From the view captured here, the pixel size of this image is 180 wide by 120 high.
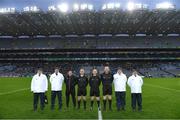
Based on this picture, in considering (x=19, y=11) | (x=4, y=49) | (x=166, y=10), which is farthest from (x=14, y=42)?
(x=166, y=10)

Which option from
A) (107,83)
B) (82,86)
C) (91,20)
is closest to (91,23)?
(91,20)

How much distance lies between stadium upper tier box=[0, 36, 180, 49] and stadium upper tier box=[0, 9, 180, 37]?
2.28 meters

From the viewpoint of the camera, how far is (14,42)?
83375 millimetres

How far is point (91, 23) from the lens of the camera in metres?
66.6

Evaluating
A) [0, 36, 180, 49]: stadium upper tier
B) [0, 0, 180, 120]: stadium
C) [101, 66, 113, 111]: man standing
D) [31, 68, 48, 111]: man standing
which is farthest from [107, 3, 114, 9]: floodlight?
[31, 68, 48, 111]: man standing

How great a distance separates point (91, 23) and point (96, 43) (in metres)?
15.0

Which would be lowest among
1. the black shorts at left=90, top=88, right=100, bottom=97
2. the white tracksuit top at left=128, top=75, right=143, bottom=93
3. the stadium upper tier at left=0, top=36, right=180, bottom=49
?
the black shorts at left=90, top=88, right=100, bottom=97

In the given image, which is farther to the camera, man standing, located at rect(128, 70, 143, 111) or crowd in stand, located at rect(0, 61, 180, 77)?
crowd in stand, located at rect(0, 61, 180, 77)

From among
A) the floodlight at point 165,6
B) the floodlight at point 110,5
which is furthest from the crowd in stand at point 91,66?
the floodlight at point 110,5

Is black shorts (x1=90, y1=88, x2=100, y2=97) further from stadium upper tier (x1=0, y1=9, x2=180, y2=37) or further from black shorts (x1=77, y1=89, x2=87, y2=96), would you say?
stadium upper tier (x1=0, y1=9, x2=180, y2=37)

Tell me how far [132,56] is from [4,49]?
103 ft

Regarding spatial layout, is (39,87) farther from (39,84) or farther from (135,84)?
(135,84)

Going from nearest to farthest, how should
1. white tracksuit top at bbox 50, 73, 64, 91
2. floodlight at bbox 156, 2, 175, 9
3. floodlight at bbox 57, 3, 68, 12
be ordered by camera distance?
white tracksuit top at bbox 50, 73, 64, 91, floodlight at bbox 156, 2, 175, 9, floodlight at bbox 57, 3, 68, 12

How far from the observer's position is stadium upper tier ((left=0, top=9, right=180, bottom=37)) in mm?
58312
